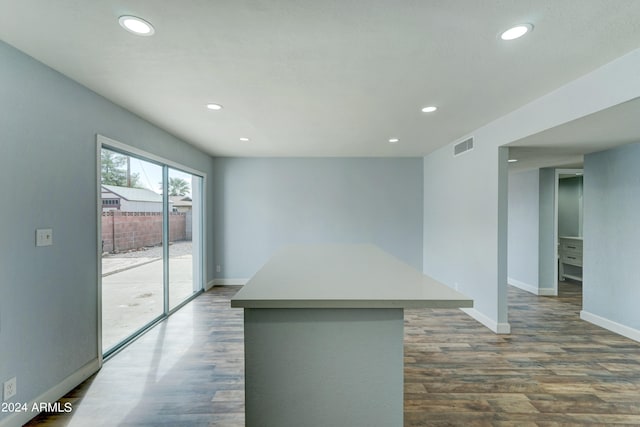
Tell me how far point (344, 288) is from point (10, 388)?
2148 mm

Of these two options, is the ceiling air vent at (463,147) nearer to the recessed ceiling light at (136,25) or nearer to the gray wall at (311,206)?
the gray wall at (311,206)

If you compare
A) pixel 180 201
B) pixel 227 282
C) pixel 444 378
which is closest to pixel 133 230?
pixel 180 201

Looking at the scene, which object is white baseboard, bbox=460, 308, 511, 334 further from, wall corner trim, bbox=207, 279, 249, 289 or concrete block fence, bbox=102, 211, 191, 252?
concrete block fence, bbox=102, 211, 191, 252

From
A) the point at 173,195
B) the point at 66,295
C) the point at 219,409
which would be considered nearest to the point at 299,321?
the point at 219,409

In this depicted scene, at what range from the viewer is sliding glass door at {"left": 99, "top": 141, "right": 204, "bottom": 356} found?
9.04 feet

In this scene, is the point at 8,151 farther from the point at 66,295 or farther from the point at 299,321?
the point at 299,321

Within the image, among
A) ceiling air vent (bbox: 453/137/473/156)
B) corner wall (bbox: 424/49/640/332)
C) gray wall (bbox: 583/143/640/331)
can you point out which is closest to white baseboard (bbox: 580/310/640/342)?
gray wall (bbox: 583/143/640/331)

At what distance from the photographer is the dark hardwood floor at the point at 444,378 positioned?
6.32 ft

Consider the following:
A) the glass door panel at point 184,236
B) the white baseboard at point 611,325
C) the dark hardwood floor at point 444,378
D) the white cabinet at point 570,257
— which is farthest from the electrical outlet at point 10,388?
the white cabinet at point 570,257

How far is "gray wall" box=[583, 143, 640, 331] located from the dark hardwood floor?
378 millimetres

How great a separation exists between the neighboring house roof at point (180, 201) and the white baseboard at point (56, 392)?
2151mm

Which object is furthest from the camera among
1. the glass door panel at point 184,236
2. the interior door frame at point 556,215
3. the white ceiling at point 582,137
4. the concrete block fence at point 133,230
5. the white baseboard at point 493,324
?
the interior door frame at point 556,215

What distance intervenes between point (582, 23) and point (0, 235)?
138 inches

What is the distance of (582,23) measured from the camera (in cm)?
154
